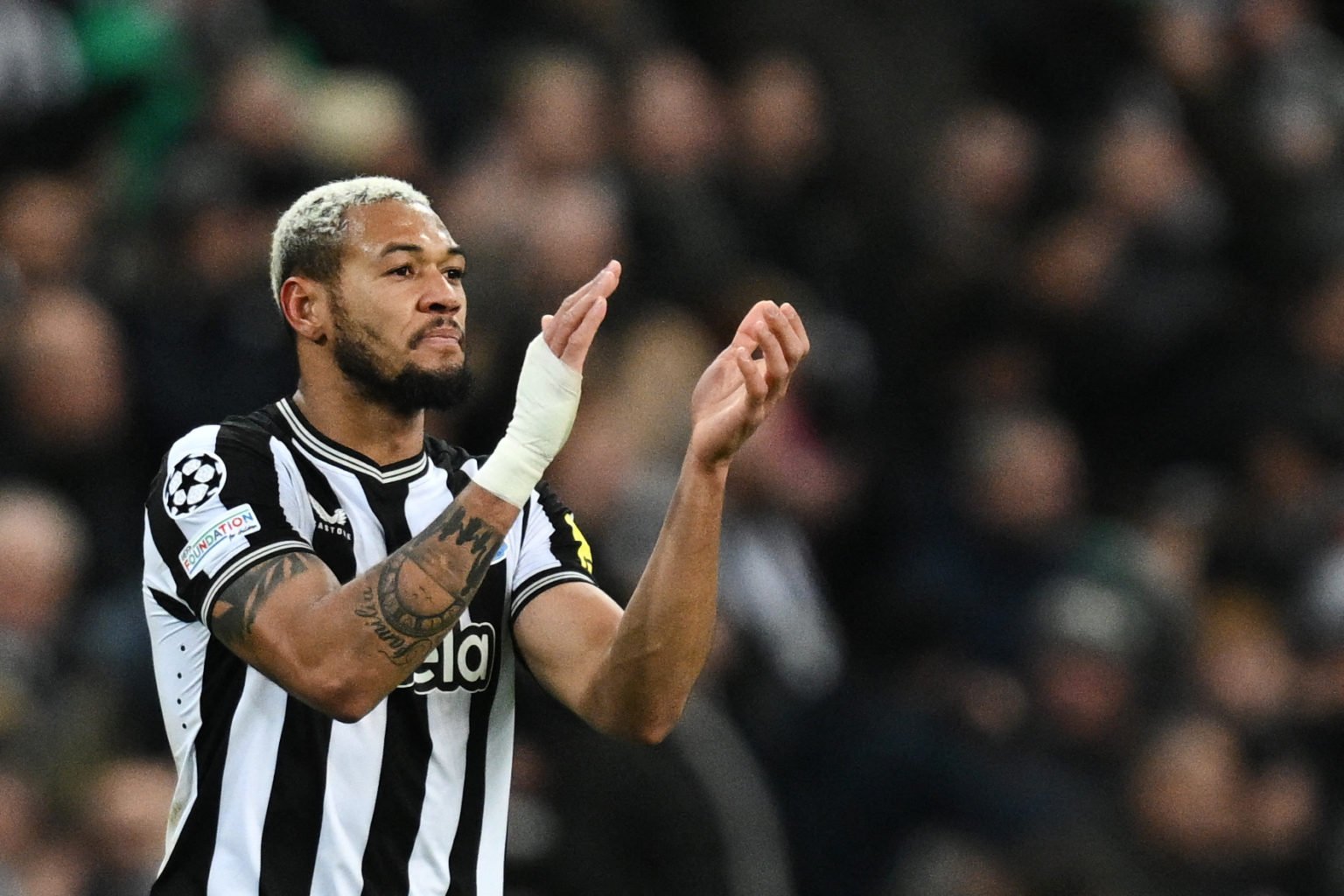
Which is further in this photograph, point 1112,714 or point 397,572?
point 1112,714

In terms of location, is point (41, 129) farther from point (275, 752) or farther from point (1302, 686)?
point (1302, 686)

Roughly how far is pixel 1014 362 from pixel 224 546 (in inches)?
260

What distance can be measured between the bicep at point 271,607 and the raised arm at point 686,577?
54 cm

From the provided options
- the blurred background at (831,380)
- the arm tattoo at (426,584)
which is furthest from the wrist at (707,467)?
the blurred background at (831,380)

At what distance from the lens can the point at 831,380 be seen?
30.6 feet

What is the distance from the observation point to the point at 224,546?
146 inches

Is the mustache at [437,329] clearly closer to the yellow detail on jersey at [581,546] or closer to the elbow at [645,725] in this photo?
the yellow detail on jersey at [581,546]

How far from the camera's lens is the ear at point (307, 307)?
13.2ft

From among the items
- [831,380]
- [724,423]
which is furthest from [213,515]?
[831,380]

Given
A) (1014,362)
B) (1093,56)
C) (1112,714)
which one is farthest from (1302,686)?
(1093,56)

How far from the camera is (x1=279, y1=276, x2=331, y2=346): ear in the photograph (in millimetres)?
4031

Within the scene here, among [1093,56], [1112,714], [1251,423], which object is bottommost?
[1112,714]

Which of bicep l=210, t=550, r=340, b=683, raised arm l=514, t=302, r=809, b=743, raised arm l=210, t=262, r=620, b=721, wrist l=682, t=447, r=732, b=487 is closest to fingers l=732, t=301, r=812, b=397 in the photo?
raised arm l=514, t=302, r=809, b=743

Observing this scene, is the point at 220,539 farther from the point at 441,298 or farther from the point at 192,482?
the point at 441,298
